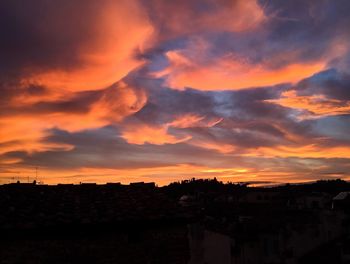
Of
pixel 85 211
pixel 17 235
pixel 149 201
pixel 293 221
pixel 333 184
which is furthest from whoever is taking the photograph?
pixel 333 184

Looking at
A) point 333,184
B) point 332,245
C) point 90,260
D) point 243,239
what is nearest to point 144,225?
point 90,260

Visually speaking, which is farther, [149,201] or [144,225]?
[149,201]

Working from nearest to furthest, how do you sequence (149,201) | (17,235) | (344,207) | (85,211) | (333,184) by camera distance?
(17,235) < (85,211) < (149,201) < (344,207) < (333,184)

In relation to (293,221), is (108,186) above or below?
above

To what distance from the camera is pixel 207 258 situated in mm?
30328

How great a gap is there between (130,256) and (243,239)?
15.3 m

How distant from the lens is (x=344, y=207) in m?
53.3

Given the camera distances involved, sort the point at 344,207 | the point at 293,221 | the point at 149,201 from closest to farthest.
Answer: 1. the point at 149,201
2. the point at 293,221
3. the point at 344,207

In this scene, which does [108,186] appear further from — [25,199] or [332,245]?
[332,245]

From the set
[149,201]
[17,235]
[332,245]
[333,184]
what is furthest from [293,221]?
[333,184]

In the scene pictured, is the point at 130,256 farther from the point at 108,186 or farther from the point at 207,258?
the point at 207,258

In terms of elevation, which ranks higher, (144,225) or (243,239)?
(144,225)

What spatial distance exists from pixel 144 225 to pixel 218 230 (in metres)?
15.2

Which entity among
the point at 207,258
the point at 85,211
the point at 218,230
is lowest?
the point at 207,258
